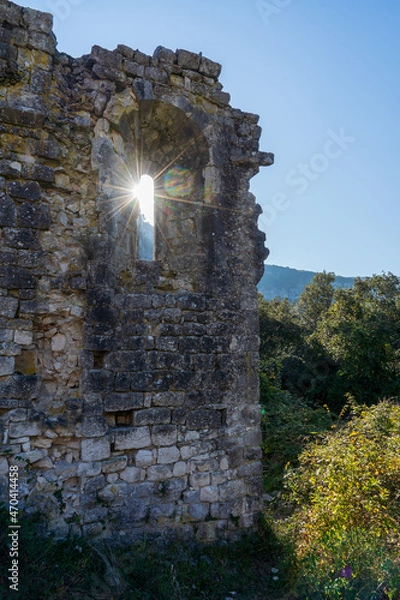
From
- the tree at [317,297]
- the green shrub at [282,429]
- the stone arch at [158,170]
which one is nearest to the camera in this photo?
the stone arch at [158,170]

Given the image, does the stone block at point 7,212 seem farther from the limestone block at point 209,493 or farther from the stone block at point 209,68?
the limestone block at point 209,493

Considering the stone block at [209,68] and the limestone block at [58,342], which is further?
the stone block at [209,68]

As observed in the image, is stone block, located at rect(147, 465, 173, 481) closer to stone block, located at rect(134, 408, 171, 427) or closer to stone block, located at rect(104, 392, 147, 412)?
stone block, located at rect(134, 408, 171, 427)

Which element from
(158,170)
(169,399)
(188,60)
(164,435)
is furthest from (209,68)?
(164,435)

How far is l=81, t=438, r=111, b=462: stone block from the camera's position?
13.4ft

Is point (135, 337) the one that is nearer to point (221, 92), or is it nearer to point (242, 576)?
point (242, 576)

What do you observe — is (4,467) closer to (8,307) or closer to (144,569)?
(8,307)

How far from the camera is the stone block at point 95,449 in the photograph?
4.08 metres

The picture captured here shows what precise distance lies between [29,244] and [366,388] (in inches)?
554

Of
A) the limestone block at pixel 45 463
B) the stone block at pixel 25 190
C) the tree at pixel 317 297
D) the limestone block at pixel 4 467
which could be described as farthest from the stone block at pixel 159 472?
the tree at pixel 317 297

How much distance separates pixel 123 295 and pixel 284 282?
91220 millimetres

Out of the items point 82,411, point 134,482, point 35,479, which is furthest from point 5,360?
point 134,482

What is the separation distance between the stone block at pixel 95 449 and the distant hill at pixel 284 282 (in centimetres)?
8403

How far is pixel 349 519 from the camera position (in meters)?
4.75
